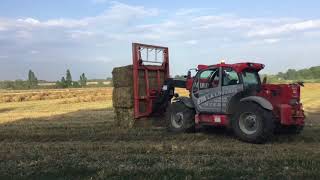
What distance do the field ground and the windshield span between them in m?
1.57

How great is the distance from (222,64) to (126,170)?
6248mm

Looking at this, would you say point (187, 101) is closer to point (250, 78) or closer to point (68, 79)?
point (250, 78)

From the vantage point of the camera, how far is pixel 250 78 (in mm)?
14906

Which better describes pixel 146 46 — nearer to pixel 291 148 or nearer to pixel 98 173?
pixel 291 148

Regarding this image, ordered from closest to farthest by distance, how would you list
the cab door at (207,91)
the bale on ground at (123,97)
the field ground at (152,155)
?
the field ground at (152,155) < the cab door at (207,91) < the bale on ground at (123,97)

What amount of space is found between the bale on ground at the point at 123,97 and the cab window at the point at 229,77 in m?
3.73

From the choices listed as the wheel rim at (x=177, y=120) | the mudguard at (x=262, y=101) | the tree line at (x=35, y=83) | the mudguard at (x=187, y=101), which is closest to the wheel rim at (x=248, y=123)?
the mudguard at (x=262, y=101)

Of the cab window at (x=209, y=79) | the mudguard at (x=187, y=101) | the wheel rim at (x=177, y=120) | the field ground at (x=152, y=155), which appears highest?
the cab window at (x=209, y=79)

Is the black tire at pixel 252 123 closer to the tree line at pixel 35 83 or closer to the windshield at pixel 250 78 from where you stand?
the windshield at pixel 250 78

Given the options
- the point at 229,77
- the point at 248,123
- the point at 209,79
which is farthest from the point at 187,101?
the point at 248,123

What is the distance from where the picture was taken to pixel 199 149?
12.4 m

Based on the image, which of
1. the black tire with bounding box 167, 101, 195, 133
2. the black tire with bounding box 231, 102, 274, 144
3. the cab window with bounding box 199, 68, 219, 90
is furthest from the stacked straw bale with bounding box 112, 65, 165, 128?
the black tire with bounding box 231, 102, 274, 144

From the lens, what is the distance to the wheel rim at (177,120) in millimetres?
16188

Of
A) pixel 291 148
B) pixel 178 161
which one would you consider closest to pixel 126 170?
pixel 178 161
